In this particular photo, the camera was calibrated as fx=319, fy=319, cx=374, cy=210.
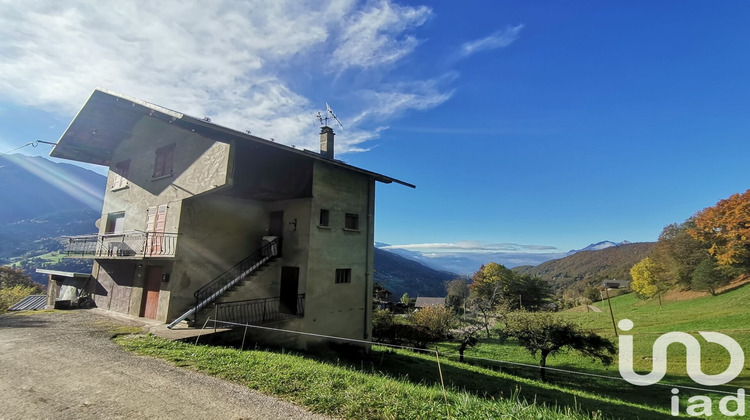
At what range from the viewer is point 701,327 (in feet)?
93.7

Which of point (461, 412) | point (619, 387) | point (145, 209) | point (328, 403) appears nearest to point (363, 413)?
point (328, 403)

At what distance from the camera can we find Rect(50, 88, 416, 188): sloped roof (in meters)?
12.3

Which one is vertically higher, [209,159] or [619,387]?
[209,159]

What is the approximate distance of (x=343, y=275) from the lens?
664 inches

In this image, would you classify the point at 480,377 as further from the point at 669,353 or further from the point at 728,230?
the point at 728,230

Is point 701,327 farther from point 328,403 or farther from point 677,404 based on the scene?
point 328,403

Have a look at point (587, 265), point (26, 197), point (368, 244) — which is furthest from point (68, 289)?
point (26, 197)

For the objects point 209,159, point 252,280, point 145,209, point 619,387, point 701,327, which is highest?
point 209,159

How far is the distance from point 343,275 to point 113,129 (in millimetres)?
14336

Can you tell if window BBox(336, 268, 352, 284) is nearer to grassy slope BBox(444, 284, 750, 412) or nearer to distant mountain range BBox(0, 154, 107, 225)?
grassy slope BBox(444, 284, 750, 412)

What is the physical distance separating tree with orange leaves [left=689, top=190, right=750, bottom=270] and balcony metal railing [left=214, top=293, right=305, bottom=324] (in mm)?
55509

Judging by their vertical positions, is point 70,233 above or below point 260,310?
above

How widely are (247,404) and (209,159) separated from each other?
1047 centimetres

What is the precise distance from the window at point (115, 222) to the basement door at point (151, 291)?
4.81m
